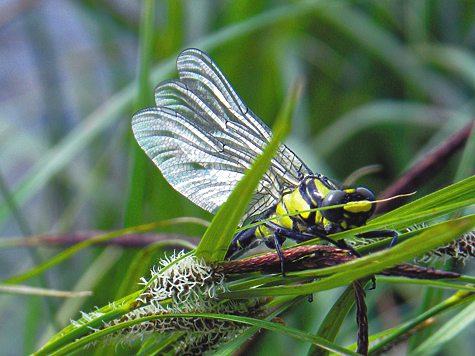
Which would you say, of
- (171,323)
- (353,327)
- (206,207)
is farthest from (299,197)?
(353,327)

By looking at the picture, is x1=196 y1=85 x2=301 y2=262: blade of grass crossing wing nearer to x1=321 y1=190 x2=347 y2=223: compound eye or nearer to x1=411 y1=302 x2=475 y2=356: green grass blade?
x1=321 y1=190 x2=347 y2=223: compound eye

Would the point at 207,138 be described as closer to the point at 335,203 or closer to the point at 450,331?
the point at 335,203

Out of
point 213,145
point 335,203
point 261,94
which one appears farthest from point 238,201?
point 261,94

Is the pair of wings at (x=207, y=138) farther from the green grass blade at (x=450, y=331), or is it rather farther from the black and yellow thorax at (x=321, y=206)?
the green grass blade at (x=450, y=331)

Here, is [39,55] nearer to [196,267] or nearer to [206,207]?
[206,207]

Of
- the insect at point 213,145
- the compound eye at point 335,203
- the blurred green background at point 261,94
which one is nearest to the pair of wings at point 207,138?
the insect at point 213,145

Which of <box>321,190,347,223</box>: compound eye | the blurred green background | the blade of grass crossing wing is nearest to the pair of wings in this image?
<box>321,190,347,223</box>: compound eye
